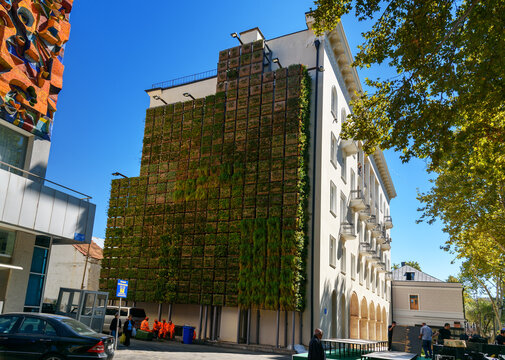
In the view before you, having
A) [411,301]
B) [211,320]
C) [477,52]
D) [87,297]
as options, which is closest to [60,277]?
[211,320]

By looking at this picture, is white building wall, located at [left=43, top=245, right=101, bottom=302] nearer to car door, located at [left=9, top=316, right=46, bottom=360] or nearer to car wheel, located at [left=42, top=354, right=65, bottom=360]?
car door, located at [left=9, top=316, right=46, bottom=360]

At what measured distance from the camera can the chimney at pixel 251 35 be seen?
30.2 m

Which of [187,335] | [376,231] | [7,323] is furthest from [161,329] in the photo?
[376,231]

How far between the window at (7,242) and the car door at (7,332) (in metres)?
6.05

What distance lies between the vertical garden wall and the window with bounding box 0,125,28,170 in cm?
1199

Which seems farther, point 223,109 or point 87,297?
point 223,109

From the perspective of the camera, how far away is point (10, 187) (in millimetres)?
14555

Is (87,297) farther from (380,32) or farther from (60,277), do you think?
(60,277)

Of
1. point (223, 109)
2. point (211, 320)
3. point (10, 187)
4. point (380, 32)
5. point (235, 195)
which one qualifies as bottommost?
point (211, 320)

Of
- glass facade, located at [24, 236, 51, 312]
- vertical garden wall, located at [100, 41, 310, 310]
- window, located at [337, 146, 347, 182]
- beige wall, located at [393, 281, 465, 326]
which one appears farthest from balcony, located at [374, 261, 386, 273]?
glass facade, located at [24, 236, 51, 312]

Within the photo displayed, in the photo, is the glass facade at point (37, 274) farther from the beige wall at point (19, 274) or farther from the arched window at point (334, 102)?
the arched window at point (334, 102)

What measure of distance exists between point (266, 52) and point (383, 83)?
1552 cm

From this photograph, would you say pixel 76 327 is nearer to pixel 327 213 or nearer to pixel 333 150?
pixel 327 213

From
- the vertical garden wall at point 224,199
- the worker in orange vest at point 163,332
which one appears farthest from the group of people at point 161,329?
the vertical garden wall at point 224,199
